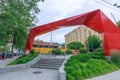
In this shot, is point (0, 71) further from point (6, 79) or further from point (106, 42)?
point (106, 42)

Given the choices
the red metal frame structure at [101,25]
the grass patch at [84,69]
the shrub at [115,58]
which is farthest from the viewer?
the red metal frame structure at [101,25]

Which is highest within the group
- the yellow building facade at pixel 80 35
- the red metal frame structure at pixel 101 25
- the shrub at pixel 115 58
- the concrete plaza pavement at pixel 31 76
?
the yellow building facade at pixel 80 35

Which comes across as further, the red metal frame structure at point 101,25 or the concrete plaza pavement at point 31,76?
the red metal frame structure at point 101,25

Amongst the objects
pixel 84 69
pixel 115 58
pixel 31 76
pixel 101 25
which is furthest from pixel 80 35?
pixel 31 76

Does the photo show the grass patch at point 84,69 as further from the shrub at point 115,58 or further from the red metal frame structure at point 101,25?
the red metal frame structure at point 101,25

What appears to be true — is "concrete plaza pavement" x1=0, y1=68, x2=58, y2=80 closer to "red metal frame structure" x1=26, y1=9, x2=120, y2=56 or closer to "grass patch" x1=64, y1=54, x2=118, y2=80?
"grass patch" x1=64, y1=54, x2=118, y2=80

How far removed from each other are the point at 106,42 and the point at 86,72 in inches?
270

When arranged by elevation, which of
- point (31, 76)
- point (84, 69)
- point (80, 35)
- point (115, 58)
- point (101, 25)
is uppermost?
point (80, 35)

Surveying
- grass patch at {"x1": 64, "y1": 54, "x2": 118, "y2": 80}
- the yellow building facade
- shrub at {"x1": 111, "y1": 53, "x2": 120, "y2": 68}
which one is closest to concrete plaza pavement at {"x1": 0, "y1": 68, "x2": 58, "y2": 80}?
grass patch at {"x1": 64, "y1": 54, "x2": 118, "y2": 80}

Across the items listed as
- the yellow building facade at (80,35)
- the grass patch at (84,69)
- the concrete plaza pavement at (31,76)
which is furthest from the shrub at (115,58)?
the yellow building facade at (80,35)

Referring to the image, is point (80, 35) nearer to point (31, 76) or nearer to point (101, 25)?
point (101, 25)

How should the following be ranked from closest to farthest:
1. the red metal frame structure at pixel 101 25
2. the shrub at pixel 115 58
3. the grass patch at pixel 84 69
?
the grass patch at pixel 84 69 → the shrub at pixel 115 58 → the red metal frame structure at pixel 101 25

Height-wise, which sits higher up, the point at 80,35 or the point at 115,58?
the point at 80,35

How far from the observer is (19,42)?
31594mm
